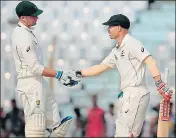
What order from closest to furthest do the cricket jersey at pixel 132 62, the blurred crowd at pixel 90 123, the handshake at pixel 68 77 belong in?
1. the cricket jersey at pixel 132 62
2. the handshake at pixel 68 77
3. the blurred crowd at pixel 90 123

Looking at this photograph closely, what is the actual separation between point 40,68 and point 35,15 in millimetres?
573

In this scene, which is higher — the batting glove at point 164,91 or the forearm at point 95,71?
the forearm at point 95,71

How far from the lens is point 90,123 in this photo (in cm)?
1314

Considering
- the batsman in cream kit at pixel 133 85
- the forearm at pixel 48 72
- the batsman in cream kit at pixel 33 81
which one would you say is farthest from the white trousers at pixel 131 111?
the forearm at pixel 48 72

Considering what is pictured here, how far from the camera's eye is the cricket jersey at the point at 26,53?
25.6 ft

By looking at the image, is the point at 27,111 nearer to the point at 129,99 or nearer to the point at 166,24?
the point at 129,99

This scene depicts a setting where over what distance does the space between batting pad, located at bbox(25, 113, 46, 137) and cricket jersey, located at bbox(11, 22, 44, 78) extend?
17.1 inches

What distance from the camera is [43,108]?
790cm

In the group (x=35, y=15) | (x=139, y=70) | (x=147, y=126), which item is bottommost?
(x=147, y=126)

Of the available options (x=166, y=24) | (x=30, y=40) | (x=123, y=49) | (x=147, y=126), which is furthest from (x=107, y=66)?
(x=166, y=24)

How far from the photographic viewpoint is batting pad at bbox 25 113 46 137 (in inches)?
309

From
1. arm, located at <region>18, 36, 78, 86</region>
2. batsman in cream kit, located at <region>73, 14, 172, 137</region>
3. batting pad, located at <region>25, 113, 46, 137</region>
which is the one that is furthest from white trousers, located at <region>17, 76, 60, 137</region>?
batsman in cream kit, located at <region>73, 14, 172, 137</region>

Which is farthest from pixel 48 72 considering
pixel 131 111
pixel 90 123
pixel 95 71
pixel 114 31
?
pixel 90 123

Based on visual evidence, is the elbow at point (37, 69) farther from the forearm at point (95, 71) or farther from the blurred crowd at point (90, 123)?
the blurred crowd at point (90, 123)
